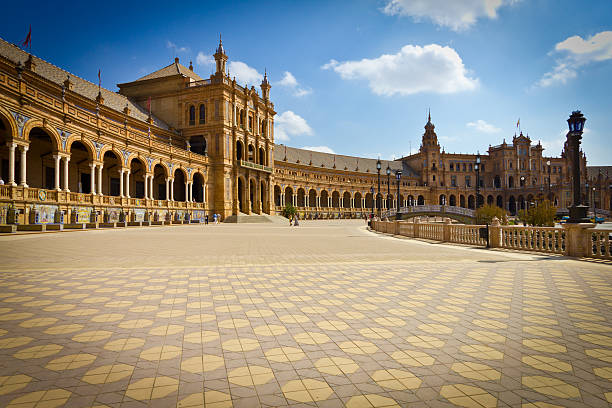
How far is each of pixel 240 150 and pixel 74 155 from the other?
939 inches

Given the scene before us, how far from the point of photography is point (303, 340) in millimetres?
3293

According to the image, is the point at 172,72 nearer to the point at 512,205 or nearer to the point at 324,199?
the point at 324,199

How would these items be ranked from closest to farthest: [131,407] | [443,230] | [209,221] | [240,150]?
[131,407] → [443,230] → [209,221] → [240,150]

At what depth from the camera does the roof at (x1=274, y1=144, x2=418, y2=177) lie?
70125 mm

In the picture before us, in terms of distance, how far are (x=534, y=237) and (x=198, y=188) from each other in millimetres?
38792

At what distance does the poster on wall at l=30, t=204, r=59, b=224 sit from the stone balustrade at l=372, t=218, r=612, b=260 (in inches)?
920

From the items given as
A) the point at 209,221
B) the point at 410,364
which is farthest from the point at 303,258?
the point at 209,221

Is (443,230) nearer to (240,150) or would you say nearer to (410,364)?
(410,364)

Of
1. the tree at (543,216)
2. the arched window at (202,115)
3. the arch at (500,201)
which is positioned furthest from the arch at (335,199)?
the tree at (543,216)

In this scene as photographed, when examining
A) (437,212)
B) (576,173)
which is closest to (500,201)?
(437,212)

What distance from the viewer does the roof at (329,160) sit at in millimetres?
70125

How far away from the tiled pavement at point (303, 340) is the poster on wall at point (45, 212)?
638 inches

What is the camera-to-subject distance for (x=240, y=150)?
159 feet

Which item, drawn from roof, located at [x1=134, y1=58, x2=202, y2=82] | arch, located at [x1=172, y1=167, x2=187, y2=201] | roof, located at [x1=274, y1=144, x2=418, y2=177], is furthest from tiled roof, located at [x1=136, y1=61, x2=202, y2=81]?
roof, located at [x1=274, y1=144, x2=418, y2=177]
